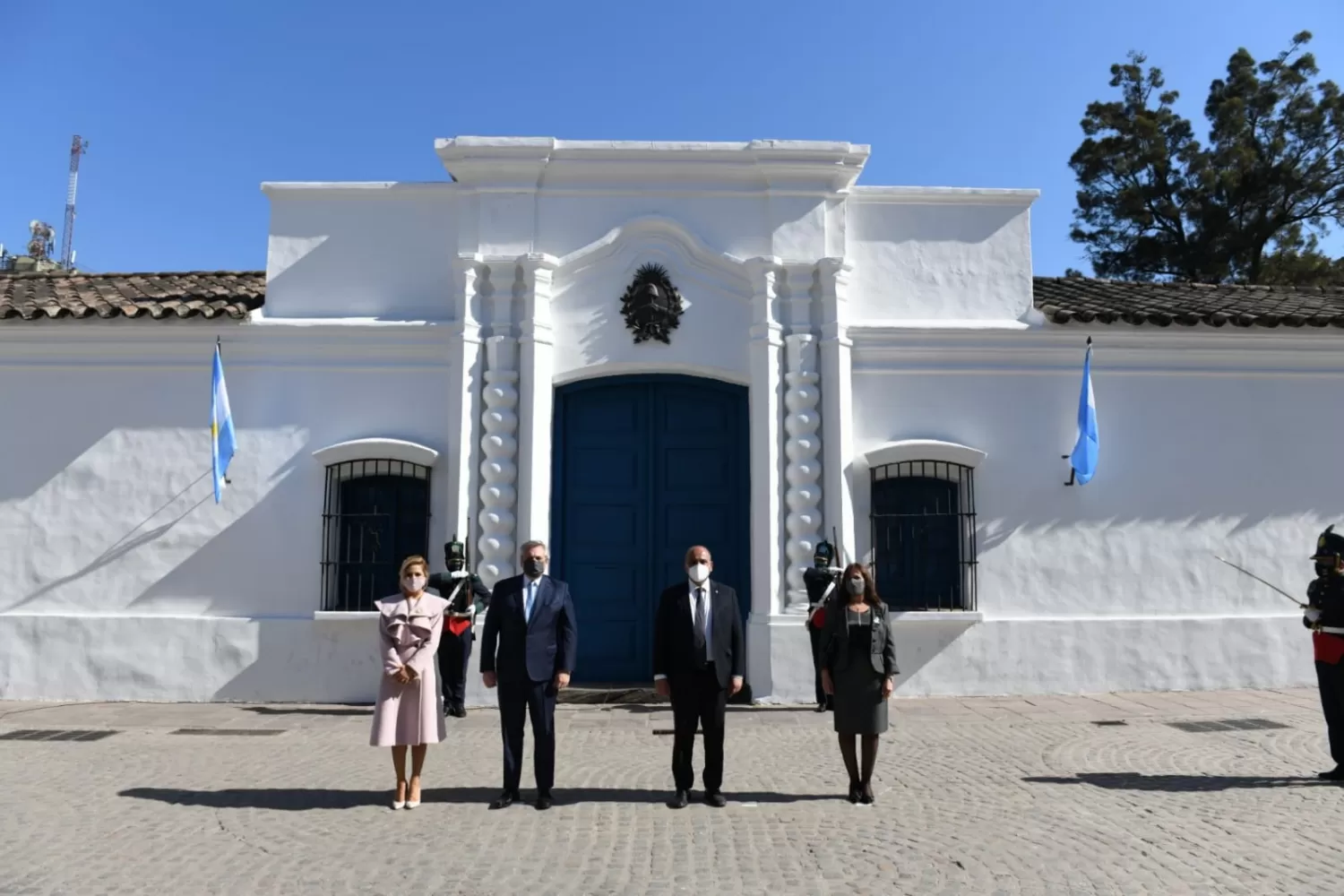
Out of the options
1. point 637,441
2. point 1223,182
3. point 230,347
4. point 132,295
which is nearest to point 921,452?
point 637,441

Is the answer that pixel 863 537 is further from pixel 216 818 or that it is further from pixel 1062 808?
pixel 216 818

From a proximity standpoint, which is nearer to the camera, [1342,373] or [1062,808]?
[1062,808]

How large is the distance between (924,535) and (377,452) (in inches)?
238

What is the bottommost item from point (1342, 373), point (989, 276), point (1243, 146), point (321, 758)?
point (321, 758)

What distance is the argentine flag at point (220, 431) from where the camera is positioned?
10891mm

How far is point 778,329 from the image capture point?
1128 centimetres

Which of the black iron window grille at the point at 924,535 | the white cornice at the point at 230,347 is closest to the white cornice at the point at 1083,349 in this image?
the black iron window grille at the point at 924,535

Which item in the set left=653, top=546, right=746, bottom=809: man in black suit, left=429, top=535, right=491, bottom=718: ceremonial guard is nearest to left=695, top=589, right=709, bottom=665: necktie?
left=653, top=546, right=746, bottom=809: man in black suit

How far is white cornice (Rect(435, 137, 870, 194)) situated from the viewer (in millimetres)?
11391

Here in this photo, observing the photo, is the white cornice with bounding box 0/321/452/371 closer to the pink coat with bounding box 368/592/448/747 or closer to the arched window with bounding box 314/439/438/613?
the arched window with bounding box 314/439/438/613

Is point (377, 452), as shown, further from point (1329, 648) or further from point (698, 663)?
point (1329, 648)

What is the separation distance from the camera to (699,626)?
22.2ft

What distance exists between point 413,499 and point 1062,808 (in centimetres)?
746

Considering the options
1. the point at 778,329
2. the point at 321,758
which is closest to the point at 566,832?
the point at 321,758
